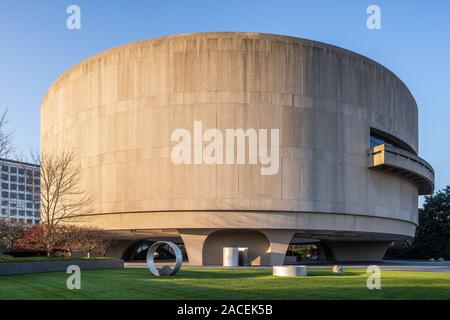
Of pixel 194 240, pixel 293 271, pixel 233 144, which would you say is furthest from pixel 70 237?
pixel 293 271

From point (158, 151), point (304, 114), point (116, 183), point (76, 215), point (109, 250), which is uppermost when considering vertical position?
point (304, 114)

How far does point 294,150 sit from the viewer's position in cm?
3441

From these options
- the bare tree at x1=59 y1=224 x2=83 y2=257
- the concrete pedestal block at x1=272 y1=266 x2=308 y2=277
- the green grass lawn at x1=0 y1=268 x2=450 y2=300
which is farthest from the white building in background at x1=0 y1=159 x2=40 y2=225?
the green grass lawn at x1=0 y1=268 x2=450 y2=300

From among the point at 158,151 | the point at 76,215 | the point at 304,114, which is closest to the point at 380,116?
the point at 304,114

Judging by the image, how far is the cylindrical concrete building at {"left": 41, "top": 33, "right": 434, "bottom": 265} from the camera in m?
33.7

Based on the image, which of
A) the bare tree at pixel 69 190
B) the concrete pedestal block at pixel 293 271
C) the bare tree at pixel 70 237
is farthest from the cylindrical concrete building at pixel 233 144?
the concrete pedestal block at pixel 293 271

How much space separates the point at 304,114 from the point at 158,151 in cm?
1077

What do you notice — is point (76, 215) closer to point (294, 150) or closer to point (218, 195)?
point (218, 195)

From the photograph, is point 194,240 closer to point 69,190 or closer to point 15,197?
point 69,190

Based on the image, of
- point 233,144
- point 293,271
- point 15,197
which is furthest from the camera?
point 15,197

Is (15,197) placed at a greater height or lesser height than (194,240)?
greater

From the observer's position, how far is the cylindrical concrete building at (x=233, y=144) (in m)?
33.7

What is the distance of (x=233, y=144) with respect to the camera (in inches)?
1324
